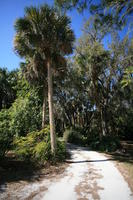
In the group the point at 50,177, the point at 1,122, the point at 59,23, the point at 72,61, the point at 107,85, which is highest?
the point at 72,61

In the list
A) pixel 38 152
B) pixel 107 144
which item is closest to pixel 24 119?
pixel 38 152

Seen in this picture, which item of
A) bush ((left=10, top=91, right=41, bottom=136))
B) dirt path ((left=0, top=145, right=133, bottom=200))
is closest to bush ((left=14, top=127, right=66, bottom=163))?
dirt path ((left=0, top=145, right=133, bottom=200))

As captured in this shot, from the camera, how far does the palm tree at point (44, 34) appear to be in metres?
8.05

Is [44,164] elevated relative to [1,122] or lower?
lower

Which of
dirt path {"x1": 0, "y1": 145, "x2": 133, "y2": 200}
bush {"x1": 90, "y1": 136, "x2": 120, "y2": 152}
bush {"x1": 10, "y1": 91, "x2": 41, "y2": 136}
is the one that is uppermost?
bush {"x1": 10, "y1": 91, "x2": 41, "y2": 136}

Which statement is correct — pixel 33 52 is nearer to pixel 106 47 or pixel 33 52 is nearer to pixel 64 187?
pixel 64 187

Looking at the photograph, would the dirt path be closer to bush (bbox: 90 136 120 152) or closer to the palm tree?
the palm tree

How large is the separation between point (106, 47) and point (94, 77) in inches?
123

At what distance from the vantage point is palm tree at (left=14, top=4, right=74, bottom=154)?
317 inches

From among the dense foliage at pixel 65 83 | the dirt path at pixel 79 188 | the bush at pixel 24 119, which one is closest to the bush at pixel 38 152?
the dense foliage at pixel 65 83

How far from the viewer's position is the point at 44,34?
26.8ft

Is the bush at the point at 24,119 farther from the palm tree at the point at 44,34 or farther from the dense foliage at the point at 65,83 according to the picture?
the palm tree at the point at 44,34

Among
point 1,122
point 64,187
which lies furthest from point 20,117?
point 64,187

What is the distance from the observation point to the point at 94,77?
15.3m
